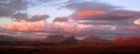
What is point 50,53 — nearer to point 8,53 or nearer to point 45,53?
point 45,53

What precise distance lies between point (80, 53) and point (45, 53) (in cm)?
2188

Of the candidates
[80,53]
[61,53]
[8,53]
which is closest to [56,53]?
[61,53]

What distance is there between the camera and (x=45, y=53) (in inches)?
5192

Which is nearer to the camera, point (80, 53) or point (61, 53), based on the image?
point (80, 53)

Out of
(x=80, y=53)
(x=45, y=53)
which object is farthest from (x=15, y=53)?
(x=80, y=53)

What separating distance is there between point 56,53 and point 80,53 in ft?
57.0

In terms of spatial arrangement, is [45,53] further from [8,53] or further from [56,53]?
[8,53]

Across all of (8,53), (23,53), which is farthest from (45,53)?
(8,53)

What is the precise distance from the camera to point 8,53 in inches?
5059

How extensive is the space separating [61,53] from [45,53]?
1053 cm

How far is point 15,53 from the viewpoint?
131m

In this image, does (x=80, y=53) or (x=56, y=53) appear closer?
(x=80, y=53)

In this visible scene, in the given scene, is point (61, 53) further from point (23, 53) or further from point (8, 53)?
point (8, 53)

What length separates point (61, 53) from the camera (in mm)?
136625
